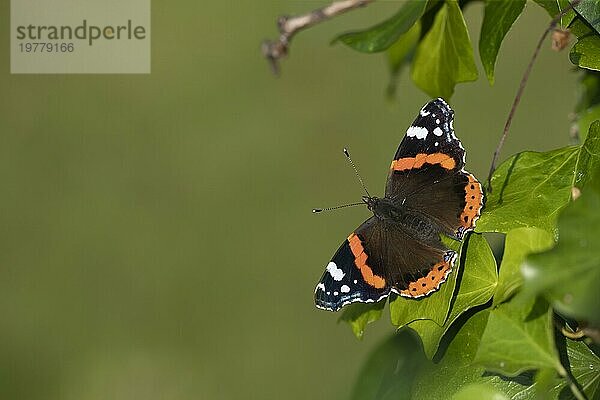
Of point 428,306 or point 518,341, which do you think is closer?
point 518,341

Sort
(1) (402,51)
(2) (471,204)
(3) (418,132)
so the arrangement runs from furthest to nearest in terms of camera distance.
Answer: (1) (402,51) < (3) (418,132) < (2) (471,204)

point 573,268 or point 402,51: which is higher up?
point 402,51

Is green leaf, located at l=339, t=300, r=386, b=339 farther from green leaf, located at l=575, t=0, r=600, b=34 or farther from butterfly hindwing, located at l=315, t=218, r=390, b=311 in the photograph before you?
green leaf, located at l=575, t=0, r=600, b=34

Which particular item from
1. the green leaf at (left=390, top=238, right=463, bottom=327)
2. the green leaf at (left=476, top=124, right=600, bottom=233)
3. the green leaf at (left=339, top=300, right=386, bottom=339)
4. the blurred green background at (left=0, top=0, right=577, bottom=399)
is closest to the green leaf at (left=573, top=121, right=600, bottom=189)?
the green leaf at (left=476, top=124, right=600, bottom=233)

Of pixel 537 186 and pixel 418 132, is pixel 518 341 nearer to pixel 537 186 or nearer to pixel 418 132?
pixel 537 186

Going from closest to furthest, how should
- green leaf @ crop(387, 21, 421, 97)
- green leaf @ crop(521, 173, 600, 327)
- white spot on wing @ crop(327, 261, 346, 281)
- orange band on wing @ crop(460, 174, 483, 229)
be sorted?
1. green leaf @ crop(521, 173, 600, 327)
2. orange band on wing @ crop(460, 174, 483, 229)
3. white spot on wing @ crop(327, 261, 346, 281)
4. green leaf @ crop(387, 21, 421, 97)

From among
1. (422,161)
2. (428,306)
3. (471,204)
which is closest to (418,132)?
(422,161)

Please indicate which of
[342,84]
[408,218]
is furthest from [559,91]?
[408,218]
